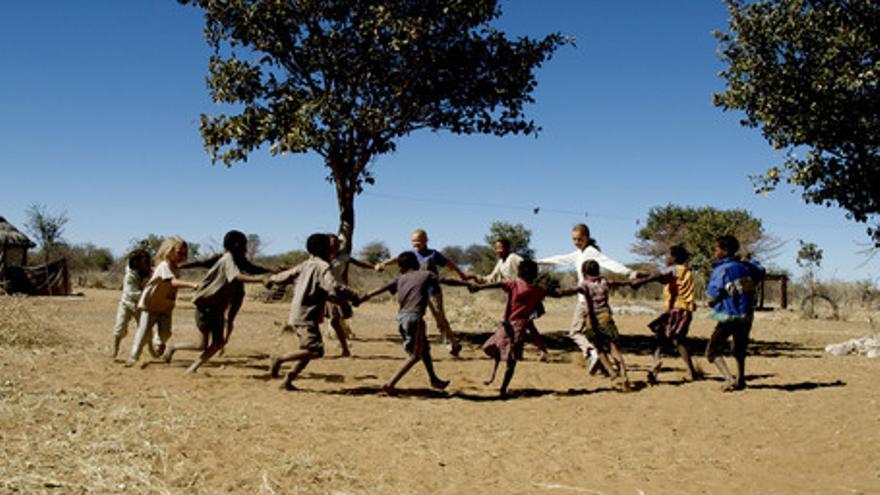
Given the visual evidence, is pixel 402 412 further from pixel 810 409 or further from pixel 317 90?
pixel 317 90

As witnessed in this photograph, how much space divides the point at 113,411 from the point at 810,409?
7.03m

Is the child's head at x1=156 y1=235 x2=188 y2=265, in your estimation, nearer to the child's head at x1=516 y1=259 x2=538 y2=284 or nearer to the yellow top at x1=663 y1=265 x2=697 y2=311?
the child's head at x1=516 y1=259 x2=538 y2=284

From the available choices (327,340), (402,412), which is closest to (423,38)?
(327,340)

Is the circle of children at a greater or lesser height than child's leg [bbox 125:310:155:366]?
greater

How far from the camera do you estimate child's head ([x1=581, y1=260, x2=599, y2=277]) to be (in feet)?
27.7

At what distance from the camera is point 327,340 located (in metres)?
13.0


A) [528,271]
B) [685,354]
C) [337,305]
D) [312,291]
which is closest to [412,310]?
[312,291]

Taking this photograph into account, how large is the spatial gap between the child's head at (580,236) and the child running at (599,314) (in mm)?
533

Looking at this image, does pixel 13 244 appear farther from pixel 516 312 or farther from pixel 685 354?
pixel 685 354

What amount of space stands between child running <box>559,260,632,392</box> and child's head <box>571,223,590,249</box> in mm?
533

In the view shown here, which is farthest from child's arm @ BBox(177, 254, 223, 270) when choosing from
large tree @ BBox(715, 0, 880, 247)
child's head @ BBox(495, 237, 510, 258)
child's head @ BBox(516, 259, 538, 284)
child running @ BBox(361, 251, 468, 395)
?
large tree @ BBox(715, 0, 880, 247)

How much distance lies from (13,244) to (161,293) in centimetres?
2211

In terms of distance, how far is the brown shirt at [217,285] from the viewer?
7.98 meters

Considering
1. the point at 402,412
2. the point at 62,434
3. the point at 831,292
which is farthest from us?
the point at 831,292
